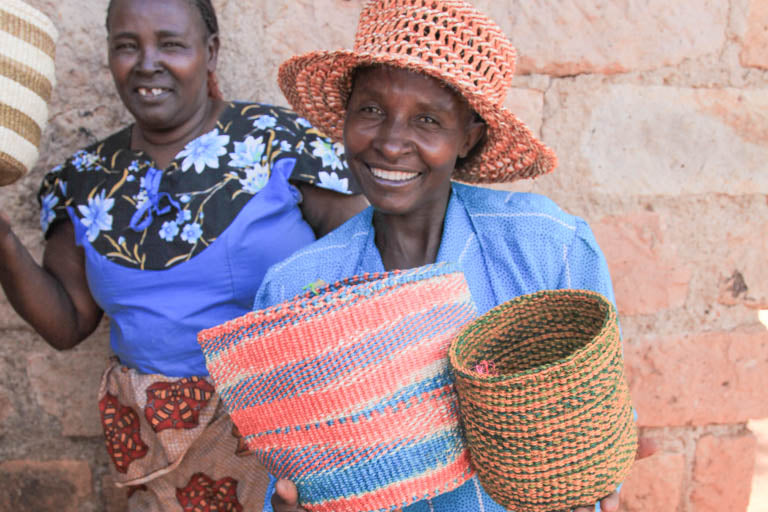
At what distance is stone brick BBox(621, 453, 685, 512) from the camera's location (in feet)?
7.02

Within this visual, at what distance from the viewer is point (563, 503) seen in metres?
0.96

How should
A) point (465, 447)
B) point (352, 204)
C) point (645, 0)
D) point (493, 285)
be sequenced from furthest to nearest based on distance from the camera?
point (645, 0)
point (352, 204)
point (493, 285)
point (465, 447)

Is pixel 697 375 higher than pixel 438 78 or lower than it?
lower

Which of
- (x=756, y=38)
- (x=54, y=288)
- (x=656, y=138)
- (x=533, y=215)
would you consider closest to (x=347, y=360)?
(x=533, y=215)

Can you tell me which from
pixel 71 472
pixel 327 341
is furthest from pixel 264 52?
pixel 71 472

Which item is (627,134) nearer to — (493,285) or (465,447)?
(493,285)

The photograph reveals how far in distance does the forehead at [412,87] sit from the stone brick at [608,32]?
0.77 m

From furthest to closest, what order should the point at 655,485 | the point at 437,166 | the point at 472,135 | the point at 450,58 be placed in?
the point at 655,485, the point at 472,135, the point at 437,166, the point at 450,58

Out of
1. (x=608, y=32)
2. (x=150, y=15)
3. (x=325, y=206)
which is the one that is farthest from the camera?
(x=608, y=32)

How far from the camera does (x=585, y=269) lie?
4.16 feet

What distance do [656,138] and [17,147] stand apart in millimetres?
1665

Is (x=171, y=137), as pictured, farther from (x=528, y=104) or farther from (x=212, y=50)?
(x=528, y=104)

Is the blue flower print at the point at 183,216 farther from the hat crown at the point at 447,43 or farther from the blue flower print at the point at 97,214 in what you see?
the hat crown at the point at 447,43

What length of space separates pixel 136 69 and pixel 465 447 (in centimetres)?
116
